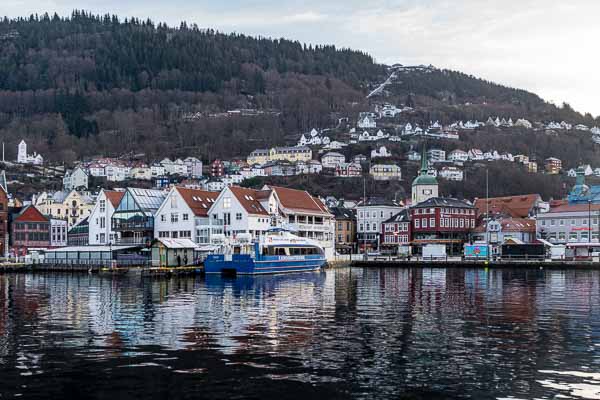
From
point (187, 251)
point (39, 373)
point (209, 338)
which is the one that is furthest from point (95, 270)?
point (39, 373)

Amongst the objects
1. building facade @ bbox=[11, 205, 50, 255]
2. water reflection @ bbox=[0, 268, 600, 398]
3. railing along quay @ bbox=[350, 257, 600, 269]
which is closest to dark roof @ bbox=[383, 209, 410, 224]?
railing along quay @ bbox=[350, 257, 600, 269]

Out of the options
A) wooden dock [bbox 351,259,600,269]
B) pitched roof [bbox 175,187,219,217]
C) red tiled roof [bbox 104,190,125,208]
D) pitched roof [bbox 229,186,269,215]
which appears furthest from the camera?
red tiled roof [bbox 104,190,125,208]

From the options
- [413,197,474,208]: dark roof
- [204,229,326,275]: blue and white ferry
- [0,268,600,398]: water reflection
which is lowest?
[0,268,600,398]: water reflection

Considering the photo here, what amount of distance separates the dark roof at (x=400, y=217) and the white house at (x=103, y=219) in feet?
154

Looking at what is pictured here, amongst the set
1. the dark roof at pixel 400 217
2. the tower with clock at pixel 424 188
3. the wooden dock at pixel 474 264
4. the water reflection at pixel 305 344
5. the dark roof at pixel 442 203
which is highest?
the tower with clock at pixel 424 188

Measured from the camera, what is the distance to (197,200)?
301 ft

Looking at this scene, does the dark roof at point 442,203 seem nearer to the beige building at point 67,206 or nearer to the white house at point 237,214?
the white house at point 237,214

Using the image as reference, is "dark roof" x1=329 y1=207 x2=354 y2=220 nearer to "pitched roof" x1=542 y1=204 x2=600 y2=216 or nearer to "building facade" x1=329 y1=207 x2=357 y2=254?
"building facade" x1=329 y1=207 x2=357 y2=254

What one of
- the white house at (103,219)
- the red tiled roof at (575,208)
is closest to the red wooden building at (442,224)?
the red tiled roof at (575,208)

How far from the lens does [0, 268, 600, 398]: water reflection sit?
1998cm

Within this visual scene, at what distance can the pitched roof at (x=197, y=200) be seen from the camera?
3506 inches

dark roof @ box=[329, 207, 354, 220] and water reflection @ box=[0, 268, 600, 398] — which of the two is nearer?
water reflection @ box=[0, 268, 600, 398]

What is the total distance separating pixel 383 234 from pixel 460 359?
102073mm

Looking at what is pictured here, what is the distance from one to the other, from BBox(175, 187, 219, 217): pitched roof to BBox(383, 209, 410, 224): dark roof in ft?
125
